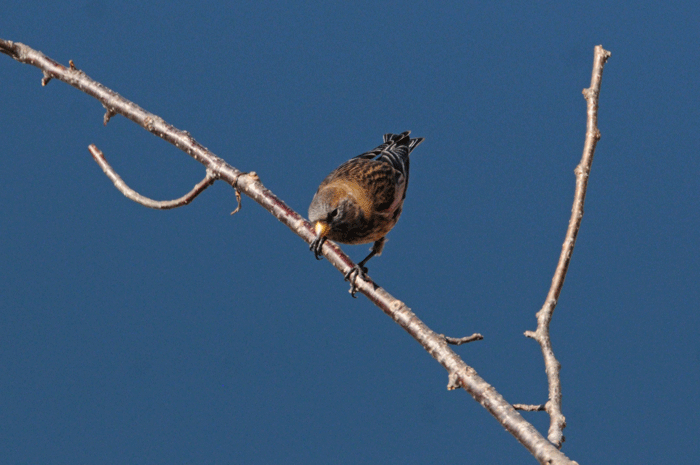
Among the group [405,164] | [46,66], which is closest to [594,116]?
[405,164]

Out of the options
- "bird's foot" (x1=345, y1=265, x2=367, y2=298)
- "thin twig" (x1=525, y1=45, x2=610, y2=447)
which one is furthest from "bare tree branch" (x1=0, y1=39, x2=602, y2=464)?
"thin twig" (x1=525, y1=45, x2=610, y2=447)

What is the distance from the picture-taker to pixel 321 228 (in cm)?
378

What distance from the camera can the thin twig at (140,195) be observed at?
13.0ft

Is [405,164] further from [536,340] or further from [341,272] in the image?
[536,340]

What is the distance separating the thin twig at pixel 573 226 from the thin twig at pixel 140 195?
2.17m

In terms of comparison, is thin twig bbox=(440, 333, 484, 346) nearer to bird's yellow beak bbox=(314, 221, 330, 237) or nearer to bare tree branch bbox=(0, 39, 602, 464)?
bare tree branch bbox=(0, 39, 602, 464)

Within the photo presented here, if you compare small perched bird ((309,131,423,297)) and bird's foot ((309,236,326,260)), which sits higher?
small perched bird ((309,131,423,297))

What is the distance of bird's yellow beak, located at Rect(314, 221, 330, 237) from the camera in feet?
12.3

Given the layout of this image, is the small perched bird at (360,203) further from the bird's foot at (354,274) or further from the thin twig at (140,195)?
the thin twig at (140,195)

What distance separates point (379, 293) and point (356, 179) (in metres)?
1.11

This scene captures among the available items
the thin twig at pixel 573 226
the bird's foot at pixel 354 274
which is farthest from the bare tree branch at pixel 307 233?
the thin twig at pixel 573 226

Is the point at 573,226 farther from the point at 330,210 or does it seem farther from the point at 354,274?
the point at 330,210

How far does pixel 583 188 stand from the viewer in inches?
123

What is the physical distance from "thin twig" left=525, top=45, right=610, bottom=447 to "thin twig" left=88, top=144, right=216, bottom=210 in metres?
2.17
